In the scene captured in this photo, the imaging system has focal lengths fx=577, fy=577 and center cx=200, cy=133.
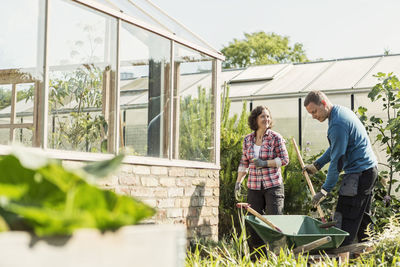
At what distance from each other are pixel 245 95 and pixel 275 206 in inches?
181

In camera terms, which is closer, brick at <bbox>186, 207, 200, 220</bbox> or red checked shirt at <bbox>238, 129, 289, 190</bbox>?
red checked shirt at <bbox>238, 129, 289, 190</bbox>

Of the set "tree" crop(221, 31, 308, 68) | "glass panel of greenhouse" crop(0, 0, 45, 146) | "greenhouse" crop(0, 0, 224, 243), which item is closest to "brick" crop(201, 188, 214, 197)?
"greenhouse" crop(0, 0, 224, 243)

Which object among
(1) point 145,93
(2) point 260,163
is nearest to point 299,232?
(2) point 260,163

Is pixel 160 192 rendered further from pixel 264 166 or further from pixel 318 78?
pixel 318 78

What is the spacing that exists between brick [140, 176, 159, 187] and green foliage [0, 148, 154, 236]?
4.48 m

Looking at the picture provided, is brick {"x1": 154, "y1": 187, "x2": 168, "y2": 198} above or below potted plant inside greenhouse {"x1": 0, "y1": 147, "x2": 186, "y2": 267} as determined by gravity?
below

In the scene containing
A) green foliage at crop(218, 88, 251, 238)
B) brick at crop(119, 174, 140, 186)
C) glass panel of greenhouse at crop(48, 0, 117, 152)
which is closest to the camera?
glass panel of greenhouse at crop(48, 0, 117, 152)

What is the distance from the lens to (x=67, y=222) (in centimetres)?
68

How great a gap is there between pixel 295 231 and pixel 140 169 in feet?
4.85

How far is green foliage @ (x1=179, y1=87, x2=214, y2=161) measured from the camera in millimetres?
6055

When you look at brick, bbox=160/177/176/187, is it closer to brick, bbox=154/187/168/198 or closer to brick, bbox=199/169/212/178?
brick, bbox=154/187/168/198

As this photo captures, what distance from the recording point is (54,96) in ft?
14.3

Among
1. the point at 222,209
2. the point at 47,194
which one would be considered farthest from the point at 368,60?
the point at 47,194

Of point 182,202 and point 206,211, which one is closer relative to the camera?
point 182,202
